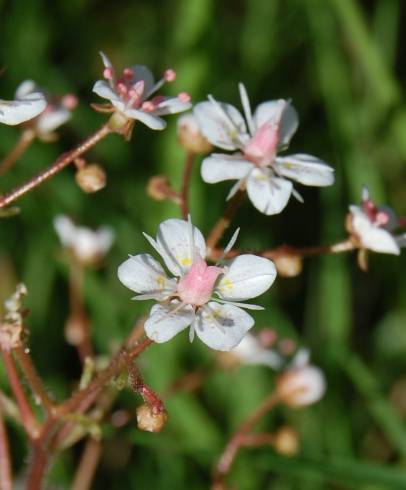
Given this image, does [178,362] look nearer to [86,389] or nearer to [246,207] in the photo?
[246,207]

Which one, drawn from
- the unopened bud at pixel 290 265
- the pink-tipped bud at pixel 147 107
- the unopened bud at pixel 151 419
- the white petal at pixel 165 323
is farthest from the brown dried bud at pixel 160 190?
the unopened bud at pixel 151 419

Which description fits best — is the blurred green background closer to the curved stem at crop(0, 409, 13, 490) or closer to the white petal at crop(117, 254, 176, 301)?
the curved stem at crop(0, 409, 13, 490)

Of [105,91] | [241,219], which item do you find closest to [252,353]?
[241,219]

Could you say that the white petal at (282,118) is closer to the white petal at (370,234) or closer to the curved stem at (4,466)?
the white petal at (370,234)

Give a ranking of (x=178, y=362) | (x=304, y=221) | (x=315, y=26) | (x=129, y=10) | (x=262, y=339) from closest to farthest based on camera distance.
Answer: (x=262, y=339)
(x=178, y=362)
(x=315, y=26)
(x=304, y=221)
(x=129, y=10)

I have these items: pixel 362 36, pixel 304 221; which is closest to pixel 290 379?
pixel 304 221
